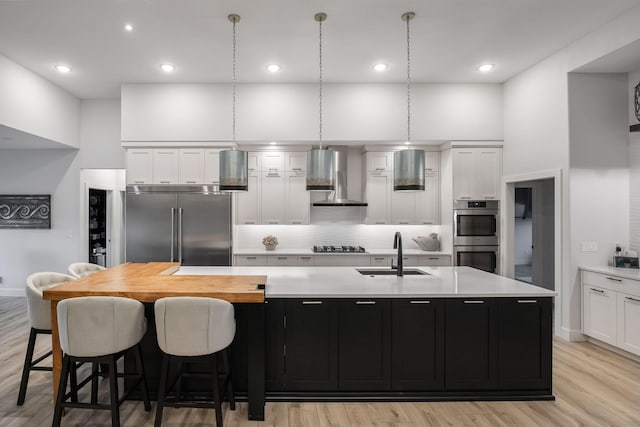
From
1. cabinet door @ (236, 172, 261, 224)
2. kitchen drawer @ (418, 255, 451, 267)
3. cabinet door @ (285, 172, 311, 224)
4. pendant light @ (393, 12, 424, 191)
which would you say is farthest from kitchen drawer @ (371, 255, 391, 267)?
pendant light @ (393, 12, 424, 191)

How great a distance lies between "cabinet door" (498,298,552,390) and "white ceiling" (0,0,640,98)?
2.71m

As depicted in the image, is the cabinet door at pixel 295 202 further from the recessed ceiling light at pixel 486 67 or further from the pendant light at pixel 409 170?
the recessed ceiling light at pixel 486 67

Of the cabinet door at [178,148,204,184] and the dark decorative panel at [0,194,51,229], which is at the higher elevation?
the cabinet door at [178,148,204,184]

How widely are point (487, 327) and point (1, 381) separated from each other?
4.17 meters

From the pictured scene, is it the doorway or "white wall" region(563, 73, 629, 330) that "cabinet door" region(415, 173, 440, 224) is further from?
"white wall" region(563, 73, 629, 330)

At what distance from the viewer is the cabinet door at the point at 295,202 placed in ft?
18.6

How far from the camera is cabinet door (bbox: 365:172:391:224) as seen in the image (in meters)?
5.72

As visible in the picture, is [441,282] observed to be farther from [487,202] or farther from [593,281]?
[487,202]

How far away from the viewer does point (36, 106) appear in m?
5.19

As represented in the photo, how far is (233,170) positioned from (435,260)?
3.63m

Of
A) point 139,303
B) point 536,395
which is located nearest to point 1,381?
point 139,303

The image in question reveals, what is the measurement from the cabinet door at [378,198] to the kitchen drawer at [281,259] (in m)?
1.29

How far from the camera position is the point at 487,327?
292cm

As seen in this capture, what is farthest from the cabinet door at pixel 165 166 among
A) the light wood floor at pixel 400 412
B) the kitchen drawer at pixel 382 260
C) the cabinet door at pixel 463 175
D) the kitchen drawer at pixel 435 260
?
the cabinet door at pixel 463 175
